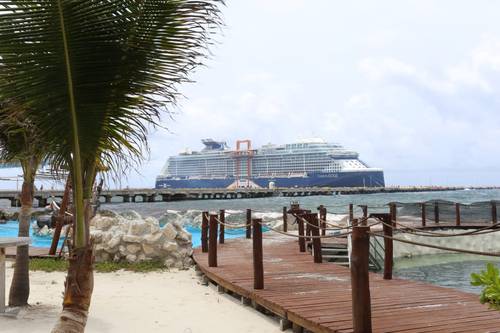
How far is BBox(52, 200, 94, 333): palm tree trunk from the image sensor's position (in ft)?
8.91

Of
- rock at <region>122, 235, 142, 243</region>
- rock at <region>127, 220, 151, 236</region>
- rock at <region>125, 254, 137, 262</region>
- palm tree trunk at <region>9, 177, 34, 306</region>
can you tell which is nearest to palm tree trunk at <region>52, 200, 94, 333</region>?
palm tree trunk at <region>9, 177, 34, 306</region>

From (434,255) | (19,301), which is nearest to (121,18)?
(19,301)

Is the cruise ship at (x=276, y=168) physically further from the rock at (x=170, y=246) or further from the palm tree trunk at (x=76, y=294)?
the palm tree trunk at (x=76, y=294)

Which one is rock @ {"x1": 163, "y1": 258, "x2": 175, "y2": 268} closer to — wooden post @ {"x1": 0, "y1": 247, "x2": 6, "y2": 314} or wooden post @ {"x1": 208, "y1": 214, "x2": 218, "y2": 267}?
wooden post @ {"x1": 208, "y1": 214, "x2": 218, "y2": 267}

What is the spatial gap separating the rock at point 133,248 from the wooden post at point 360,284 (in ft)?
23.8

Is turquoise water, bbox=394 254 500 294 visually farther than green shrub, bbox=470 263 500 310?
Yes

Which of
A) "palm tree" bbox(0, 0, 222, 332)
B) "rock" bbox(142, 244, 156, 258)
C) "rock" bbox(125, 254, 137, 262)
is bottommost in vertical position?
"rock" bbox(125, 254, 137, 262)

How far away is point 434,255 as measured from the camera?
13883 millimetres

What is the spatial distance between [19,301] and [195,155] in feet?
296

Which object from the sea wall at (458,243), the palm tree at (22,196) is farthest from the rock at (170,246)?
the sea wall at (458,243)

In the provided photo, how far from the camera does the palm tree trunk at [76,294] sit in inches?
107

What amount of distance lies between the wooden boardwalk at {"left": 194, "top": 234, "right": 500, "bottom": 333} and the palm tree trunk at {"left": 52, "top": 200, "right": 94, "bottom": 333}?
2213 millimetres

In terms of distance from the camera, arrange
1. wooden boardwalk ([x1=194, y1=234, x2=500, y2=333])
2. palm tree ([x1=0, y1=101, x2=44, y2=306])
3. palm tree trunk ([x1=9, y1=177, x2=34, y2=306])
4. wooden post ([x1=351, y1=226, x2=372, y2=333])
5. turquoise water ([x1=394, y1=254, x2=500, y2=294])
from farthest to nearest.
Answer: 1. turquoise water ([x1=394, y1=254, x2=500, y2=294])
2. palm tree trunk ([x1=9, y1=177, x2=34, y2=306])
3. palm tree ([x1=0, y1=101, x2=44, y2=306])
4. wooden boardwalk ([x1=194, y1=234, x2=500, y2=333])
5. wooden post ([x1=351, y1=226, x2=372, y2=333])

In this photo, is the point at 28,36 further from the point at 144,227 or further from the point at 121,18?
the point at 144,227
